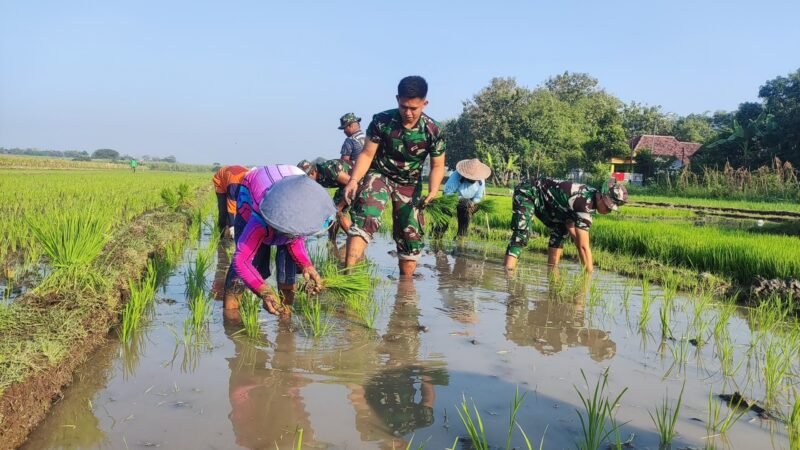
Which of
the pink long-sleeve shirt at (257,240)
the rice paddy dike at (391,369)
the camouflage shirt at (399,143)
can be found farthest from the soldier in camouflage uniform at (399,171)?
the pink long-sleeve shirt at (257,240)

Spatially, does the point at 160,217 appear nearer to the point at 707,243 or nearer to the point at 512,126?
the point at 707,243

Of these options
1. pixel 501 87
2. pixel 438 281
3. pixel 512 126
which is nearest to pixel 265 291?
pixel 438 281

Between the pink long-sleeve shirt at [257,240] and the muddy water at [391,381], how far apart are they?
33 centimetres

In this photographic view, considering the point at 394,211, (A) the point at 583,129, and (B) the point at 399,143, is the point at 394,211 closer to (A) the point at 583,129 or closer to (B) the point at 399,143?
(B) the point at 399,143

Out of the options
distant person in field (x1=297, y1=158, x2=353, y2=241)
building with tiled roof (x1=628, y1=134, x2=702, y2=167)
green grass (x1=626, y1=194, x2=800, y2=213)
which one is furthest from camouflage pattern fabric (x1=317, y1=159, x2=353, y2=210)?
building with tiled roof (x1=628, y1=134, x2=702, y2=167)

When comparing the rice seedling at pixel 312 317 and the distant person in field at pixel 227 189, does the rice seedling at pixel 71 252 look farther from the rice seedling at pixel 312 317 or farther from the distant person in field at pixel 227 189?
the distant person in field at pixel 227 189

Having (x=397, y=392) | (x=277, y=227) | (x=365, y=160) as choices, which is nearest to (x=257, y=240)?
(x=277, y=227)

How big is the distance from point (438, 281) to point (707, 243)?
9.24 feet

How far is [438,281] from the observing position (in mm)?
4680

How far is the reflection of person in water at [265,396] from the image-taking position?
1.84 metres

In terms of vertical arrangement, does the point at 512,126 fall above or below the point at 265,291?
above

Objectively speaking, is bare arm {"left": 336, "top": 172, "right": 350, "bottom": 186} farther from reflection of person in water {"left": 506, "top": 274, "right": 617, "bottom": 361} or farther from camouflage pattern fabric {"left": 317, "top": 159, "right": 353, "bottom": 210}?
reflection of person in water {"left": 506, "top": 274, "right": 617, "bottom": 361}

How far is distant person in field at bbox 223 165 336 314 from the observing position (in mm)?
2498

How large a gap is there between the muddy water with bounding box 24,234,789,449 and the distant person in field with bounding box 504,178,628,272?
1324 millimetres
